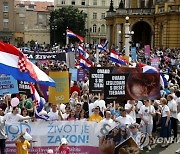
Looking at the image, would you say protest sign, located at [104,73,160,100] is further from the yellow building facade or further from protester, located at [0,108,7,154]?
the yellow building facade

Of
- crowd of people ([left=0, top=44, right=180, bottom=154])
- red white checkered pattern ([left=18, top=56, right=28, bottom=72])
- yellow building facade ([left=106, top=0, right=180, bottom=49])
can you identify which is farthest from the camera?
yellow building facade ([left=106, top=0, right=180, bottom=49])

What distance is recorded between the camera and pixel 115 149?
1009 cm

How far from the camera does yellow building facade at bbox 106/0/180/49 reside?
55.6m

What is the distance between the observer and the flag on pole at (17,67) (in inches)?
480

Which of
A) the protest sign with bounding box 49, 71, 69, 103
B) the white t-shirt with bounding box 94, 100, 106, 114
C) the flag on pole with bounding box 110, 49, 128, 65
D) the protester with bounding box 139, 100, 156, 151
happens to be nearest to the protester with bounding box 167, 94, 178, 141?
the protester with bounding box 139, 100, 156, 151

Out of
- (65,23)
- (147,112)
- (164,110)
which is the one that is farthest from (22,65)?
(65,23)

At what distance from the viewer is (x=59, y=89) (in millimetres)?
14570

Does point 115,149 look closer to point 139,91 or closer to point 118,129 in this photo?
point 118,129

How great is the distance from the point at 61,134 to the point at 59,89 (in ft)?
5.37

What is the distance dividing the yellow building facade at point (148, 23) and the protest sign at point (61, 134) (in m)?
37.1

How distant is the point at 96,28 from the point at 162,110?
11291 centimetres

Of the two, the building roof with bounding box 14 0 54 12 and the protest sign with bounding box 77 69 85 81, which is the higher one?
the building roof with bounding box 14 0 54 12

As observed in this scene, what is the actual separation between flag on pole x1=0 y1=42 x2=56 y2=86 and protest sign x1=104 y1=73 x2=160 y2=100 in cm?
257

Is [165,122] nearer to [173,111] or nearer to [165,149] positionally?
[173,111]
